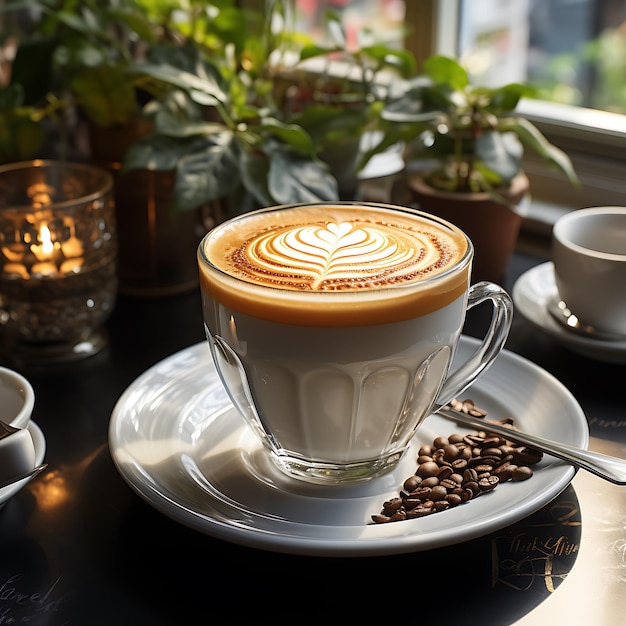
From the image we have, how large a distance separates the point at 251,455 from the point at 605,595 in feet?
1.05

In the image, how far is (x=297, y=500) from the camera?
0.70 m

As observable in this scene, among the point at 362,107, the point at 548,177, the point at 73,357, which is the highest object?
the point at 362,107

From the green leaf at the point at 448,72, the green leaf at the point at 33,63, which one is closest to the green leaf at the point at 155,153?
the green leaf at the point at 33,63

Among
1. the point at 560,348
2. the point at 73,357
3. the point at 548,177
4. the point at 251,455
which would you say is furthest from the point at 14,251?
the point at 548,177

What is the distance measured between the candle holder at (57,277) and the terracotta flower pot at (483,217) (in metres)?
0.41

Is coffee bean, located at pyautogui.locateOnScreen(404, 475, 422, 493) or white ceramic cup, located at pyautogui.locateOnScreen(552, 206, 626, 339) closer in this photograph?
coffee bean, located at pyautogui.locateOnScreen(404, 475, 422, 493)

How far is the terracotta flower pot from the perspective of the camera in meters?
1.11

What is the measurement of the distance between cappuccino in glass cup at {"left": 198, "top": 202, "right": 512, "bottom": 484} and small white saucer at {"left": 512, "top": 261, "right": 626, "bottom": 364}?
204 mm

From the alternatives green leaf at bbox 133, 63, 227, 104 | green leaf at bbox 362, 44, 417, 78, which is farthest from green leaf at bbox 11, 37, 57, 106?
green leaf at bbox 362, 44, 417, 78

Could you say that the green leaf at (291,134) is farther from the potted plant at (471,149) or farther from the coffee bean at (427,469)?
the coffee bean at (427,469)

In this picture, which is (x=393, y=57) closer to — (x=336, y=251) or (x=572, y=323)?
(x=572, y=323)

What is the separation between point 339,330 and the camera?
0.65 m

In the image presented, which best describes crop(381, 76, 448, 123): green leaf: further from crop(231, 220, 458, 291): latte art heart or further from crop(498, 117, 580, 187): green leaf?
crop(231, 220, 458, 291): latte art heart

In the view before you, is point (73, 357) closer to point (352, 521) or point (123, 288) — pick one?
point (123, 288)
